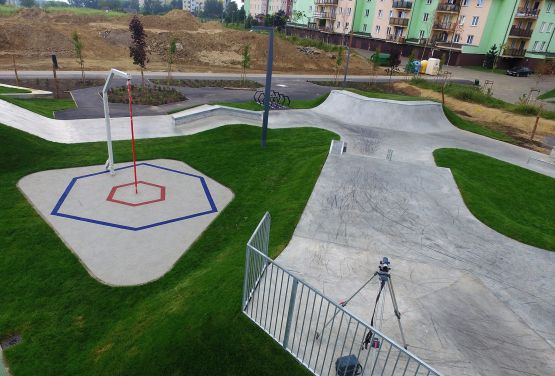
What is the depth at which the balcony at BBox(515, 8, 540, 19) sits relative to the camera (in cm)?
5694

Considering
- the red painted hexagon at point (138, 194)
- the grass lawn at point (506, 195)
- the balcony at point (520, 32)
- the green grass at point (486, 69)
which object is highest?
the balcony at point (520, 32)

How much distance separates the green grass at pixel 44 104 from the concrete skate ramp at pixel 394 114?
60.3ft

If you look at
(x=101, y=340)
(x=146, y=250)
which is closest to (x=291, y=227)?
(x=146, y=250)

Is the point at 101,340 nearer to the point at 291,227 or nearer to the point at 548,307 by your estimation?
the point at 291,227

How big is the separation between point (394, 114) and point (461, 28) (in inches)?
1918

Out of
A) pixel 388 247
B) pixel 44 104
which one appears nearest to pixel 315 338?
pixel 388 247

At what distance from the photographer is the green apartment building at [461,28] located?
58.0 metres

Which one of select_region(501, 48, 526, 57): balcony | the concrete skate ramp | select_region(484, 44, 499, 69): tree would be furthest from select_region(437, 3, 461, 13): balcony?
the concrete skate ramp

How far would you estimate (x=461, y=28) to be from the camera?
→ 62094mm

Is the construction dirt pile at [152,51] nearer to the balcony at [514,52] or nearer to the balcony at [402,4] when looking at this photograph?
the balcony at [402,4]

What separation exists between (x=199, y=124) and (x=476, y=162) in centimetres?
1582

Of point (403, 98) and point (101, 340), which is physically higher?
point (403, 98)

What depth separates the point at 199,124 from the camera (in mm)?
22312

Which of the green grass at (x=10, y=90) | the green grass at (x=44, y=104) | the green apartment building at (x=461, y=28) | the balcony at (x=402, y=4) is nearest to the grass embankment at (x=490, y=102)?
the green apartment building at (x=461, y=28)
